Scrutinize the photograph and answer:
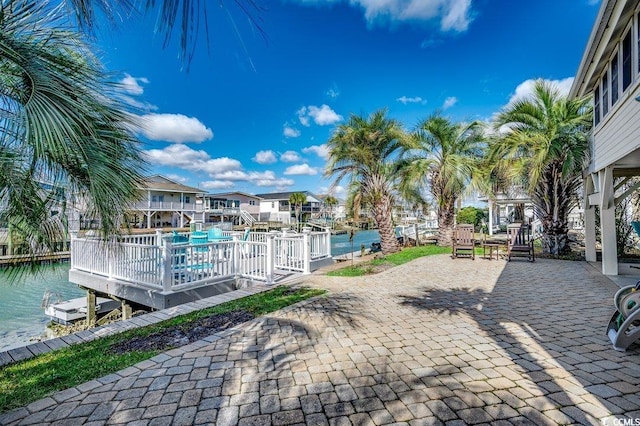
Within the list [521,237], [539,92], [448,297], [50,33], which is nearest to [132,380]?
[50,33]

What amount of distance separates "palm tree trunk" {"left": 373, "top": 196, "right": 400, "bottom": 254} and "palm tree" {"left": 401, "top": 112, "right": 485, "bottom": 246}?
4.38ft

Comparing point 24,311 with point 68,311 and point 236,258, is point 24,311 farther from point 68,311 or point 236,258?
point 236,258

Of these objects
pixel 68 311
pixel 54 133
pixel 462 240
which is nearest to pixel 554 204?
pixel 462 240

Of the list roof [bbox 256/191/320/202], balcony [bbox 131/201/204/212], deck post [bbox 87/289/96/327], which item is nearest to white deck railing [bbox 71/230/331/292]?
deck post [bbox 87/289/96/327]

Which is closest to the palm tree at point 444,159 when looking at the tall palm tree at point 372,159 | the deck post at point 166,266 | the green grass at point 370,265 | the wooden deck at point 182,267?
the tall palm tree at point 372,159

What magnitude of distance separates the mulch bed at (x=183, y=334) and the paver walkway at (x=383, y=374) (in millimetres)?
264

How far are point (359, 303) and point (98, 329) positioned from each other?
419 cm

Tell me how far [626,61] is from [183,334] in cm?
914

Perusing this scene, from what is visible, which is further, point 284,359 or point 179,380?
point 284,359

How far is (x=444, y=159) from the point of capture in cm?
1405

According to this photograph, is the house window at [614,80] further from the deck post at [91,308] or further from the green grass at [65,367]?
the deck post at [91,308]

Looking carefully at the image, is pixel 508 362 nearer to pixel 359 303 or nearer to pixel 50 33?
pixel 359 303

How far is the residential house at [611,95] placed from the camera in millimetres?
5324

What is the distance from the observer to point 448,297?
5.99m
